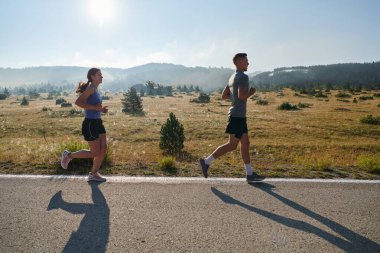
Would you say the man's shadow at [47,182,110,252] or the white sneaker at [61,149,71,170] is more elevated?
the white sneaker at [61,149,71,170]

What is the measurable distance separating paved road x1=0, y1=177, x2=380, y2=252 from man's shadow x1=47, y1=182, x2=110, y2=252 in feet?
0.03

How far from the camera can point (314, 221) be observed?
3.82 m

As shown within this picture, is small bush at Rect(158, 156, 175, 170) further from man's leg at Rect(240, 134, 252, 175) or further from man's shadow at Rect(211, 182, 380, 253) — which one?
man's shadow at Rect(211, 182, 380, 253)

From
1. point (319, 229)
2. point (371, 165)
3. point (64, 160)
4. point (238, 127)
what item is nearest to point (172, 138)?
point (64, 160)

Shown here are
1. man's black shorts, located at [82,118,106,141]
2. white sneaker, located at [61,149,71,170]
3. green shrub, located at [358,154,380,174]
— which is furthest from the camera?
green shrub, located at [358,154,380,174]

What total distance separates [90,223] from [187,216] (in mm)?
1156

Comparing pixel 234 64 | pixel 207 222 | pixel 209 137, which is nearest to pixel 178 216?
pixel 207 222

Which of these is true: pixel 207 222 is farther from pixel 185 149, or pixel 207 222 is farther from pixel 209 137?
pixel 209 137

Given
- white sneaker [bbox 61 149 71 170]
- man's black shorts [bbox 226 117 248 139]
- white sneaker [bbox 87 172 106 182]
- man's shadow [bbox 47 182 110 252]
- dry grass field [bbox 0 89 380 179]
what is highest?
man's black shorts [bbox 226 117 248 139]

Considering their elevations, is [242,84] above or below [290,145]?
above

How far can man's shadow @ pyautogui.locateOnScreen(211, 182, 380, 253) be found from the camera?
10.5 ft

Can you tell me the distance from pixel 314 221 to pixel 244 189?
1.33m

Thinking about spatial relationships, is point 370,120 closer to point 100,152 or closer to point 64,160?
point 100,152

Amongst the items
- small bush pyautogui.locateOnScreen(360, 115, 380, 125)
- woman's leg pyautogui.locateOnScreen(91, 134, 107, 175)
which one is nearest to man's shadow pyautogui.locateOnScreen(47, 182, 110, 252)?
woman's leg pyautogui.locateOnScreen(91, 134, 107, 175)
